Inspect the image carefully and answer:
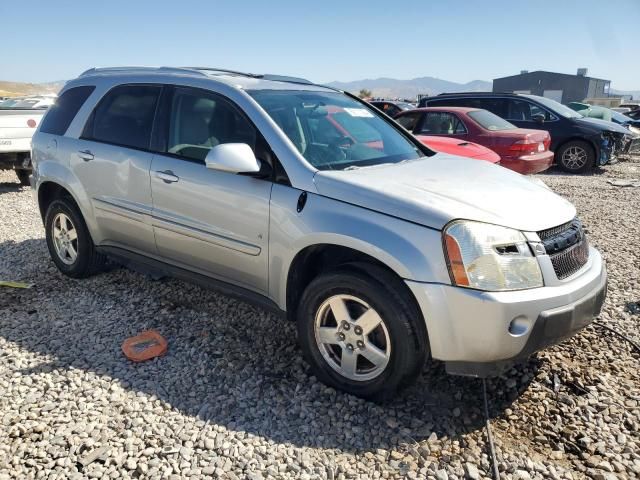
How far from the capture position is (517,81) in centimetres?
5906

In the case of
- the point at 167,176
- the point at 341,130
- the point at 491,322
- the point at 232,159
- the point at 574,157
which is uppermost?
the point at 341,130

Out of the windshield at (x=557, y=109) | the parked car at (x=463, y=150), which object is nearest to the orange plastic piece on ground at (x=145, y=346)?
the parked car at (x=463, y=150)

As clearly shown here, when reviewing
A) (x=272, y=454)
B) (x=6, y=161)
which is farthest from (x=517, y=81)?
(x=272, y=454)

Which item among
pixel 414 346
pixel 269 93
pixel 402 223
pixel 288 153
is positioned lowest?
pixel 414 346

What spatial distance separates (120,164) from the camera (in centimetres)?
397

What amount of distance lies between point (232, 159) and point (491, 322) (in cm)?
171

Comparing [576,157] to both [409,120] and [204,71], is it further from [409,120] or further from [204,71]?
[204,71]

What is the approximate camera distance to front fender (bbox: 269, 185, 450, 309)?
8.50 ft

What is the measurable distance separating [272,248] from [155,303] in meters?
1.64

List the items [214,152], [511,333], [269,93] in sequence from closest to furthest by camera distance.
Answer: [511,333] → [214,152] → [269,93]

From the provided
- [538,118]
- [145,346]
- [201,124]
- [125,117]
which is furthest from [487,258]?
[538,118]

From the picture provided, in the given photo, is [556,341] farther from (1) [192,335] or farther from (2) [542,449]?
(1) [192,335]

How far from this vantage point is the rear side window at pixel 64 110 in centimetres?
448

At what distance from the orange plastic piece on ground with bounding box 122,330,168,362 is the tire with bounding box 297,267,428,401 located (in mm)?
1085
